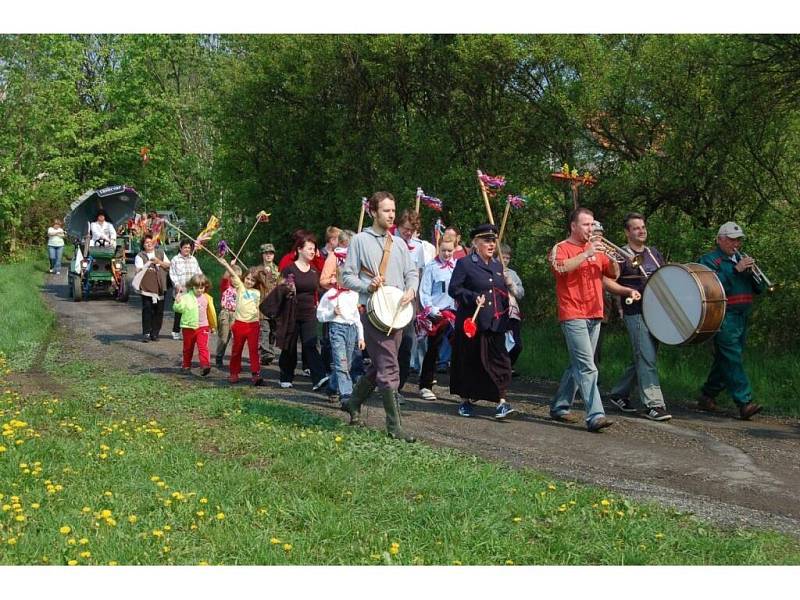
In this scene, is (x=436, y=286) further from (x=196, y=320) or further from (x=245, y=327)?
(x=196, y=320)

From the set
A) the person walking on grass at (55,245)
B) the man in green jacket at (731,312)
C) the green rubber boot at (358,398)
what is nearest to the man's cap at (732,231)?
the man in green jacket at (731,312)

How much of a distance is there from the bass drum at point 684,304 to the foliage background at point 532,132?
247cm

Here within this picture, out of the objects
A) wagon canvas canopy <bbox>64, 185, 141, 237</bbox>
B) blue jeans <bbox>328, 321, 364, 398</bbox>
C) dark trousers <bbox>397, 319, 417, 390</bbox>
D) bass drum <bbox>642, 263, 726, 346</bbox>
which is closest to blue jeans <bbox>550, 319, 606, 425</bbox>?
bass drum <bbox>642, 263, 726, 346</bbox>

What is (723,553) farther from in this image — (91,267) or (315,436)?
(91,267)

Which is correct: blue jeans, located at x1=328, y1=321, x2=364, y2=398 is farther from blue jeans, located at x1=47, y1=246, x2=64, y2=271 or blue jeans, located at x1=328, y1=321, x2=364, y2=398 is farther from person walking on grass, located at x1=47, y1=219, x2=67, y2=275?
blue jeans, located at x1=47, y1=246, x2=64, y2=271

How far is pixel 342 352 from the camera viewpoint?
10648 millimetres

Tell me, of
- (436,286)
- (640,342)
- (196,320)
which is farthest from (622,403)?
(196,320)

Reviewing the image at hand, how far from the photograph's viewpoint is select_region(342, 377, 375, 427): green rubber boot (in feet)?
30.2

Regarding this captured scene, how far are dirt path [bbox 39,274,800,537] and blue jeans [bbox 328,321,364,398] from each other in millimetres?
271

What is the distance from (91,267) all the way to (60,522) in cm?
1909

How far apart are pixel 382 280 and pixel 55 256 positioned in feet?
87.6

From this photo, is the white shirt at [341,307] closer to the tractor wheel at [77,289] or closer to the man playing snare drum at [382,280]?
the man playing snare drum at [382,280]

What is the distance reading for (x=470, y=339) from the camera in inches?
405

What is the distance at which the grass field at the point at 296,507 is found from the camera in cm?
566
